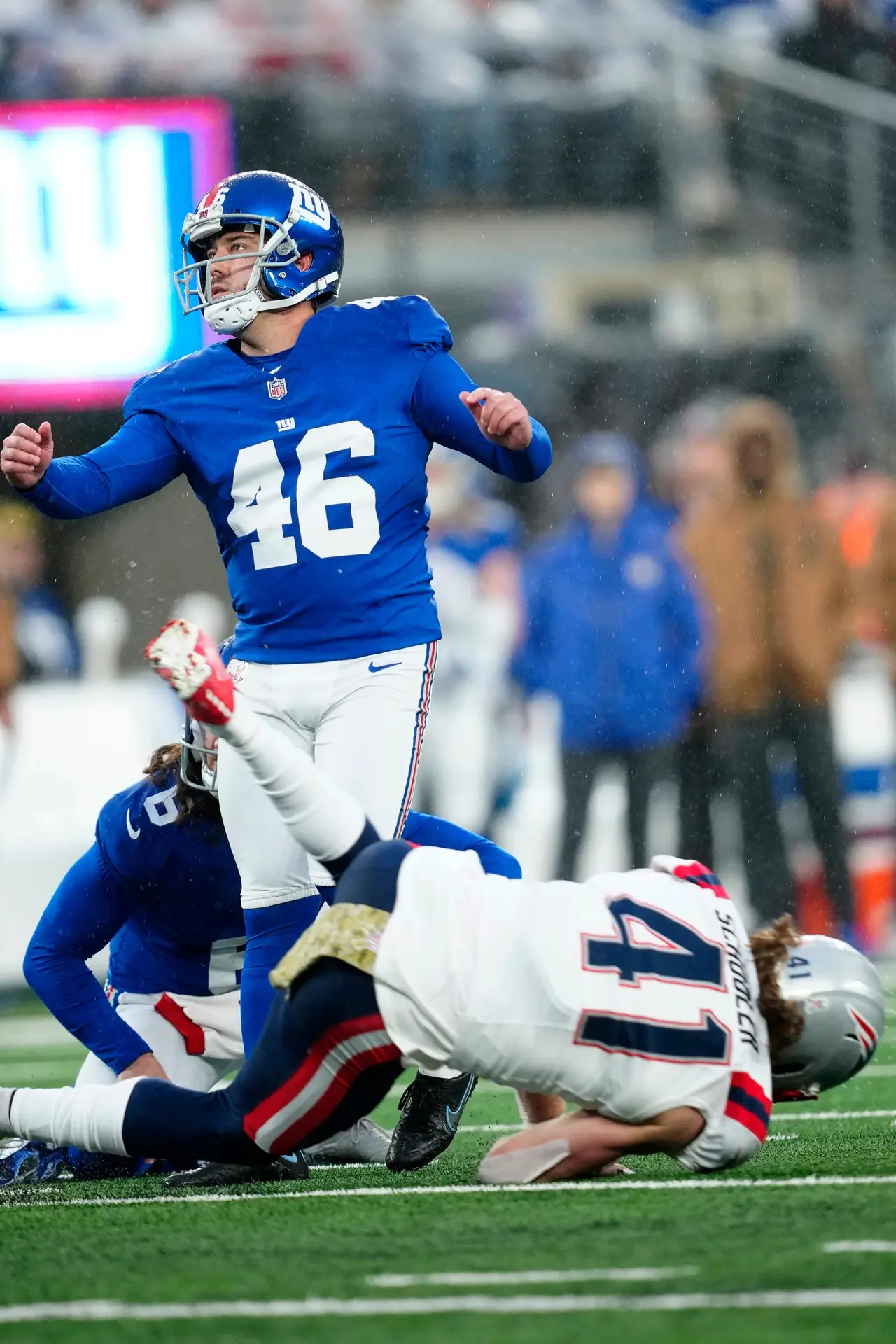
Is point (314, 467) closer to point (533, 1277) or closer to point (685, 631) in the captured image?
point (533, 1277)

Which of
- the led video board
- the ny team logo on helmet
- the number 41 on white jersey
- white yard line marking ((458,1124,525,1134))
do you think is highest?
the led video board

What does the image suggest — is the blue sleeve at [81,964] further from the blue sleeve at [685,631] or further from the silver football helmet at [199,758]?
the blue sleeve at [685,631]

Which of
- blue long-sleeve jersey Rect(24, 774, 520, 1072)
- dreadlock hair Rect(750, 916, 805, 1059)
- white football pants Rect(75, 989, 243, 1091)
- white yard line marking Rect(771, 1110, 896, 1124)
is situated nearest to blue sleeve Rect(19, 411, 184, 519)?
blue long-sleeve jersey Rect(24, 774, 520, 1072)

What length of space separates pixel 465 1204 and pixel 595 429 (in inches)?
295

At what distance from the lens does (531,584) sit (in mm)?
7344

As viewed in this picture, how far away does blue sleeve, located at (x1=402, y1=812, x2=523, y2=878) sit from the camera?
3.66 m

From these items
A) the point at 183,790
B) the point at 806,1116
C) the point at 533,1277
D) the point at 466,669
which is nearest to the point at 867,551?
the point at 466,669

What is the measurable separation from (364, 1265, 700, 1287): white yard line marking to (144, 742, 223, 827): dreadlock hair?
1304 millimetres

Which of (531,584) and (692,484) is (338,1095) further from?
(692,484)

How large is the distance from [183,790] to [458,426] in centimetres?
81

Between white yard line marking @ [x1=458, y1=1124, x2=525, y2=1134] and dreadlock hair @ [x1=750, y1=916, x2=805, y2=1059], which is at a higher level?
dreadlock hair @ [x1=750, y1=916, x2=805, y2=1059]

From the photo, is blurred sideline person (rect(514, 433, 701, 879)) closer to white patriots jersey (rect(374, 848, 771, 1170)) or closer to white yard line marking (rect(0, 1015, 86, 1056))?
white yard line marking (rect(0, 1015, 86, 1056))

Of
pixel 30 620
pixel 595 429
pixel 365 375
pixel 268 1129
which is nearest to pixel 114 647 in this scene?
pixel 30 620

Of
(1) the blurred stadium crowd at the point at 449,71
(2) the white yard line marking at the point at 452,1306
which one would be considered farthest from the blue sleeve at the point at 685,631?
(2) the white yard line marking at the point at 452,1306
